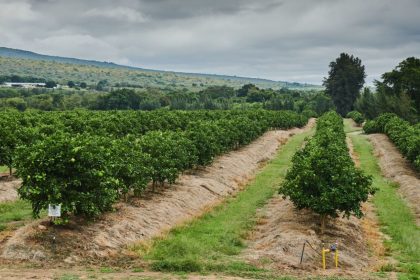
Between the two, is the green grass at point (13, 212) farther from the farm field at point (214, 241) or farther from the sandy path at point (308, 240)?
the sandy path at point (308, 240)

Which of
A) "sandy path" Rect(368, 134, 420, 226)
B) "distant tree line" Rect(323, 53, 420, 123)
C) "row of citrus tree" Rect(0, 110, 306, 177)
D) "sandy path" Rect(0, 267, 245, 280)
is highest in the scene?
"distant tree line" Rect(323, 53, 420, 123)

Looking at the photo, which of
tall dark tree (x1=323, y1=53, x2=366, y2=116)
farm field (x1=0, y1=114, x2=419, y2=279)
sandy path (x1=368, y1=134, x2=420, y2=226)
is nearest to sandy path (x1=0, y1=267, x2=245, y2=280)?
farm field (x1=0, y1=114, x2=419, y2=279)

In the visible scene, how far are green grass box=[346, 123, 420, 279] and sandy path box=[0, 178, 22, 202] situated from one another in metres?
20.1

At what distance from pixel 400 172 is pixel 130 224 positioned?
30495 mm

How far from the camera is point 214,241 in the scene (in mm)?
23000

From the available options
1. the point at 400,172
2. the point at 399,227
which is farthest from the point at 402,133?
the point at 399,227

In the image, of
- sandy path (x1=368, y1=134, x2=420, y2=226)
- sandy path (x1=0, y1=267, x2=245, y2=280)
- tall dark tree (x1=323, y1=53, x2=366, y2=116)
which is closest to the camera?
sandy path (x1=0, y1=267, x2=245, y2=280)

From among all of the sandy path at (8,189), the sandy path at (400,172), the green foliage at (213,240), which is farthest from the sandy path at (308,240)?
the sandy path at (8,189)

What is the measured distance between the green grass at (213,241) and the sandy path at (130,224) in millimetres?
955

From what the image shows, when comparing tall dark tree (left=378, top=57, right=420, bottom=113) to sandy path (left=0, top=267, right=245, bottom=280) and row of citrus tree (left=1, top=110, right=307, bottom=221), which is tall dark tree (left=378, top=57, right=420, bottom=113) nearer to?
row of citrus tree (left=1, top=110, right=307, bottom=221)

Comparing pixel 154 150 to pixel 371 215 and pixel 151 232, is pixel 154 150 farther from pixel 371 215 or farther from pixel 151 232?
pixel 371 215

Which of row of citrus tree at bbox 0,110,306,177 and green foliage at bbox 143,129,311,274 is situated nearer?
green foliage at bbox 143,129,311,274

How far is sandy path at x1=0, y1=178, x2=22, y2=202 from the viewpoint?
28.9 meters

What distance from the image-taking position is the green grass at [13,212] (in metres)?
24.1
